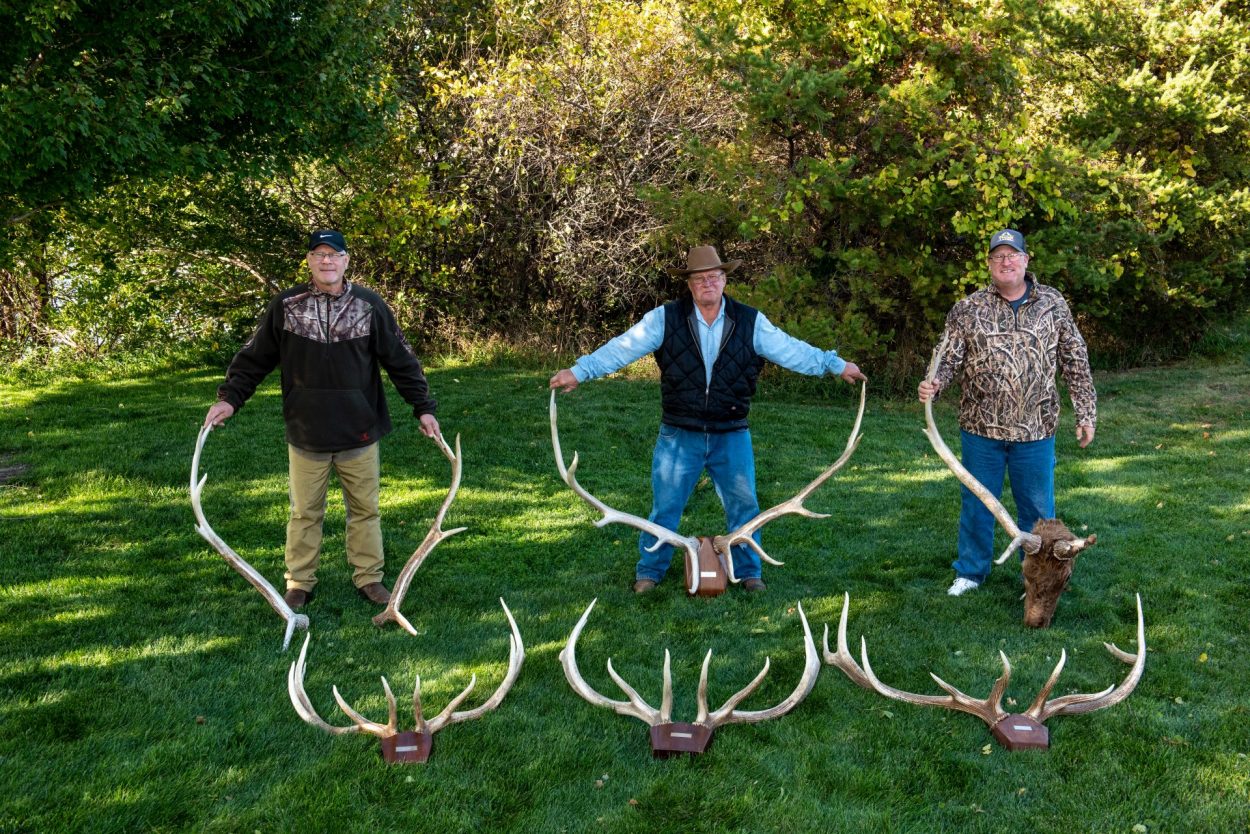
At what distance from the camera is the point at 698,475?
18.7 ft

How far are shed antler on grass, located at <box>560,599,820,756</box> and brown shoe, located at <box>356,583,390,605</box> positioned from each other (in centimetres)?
145

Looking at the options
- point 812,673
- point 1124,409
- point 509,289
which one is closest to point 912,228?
point 1124,409

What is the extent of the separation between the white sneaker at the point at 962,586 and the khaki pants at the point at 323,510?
3314mm

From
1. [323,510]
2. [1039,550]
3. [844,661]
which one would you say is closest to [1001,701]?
[844,661]

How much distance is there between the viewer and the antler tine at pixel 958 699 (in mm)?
4133

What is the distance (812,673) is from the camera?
4375 mm

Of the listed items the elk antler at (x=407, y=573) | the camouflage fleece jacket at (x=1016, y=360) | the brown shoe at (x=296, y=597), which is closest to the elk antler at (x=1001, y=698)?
the camouflage fleece jacket at (x=1016, y=360)

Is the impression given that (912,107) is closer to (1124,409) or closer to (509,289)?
(1124,409)

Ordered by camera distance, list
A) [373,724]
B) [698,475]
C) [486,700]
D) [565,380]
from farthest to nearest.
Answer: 1. [698,475]
2. [565,380]
3. [486,700]
4. [373,724]

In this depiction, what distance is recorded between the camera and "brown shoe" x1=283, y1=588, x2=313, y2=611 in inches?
213

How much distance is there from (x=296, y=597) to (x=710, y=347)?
267 cm

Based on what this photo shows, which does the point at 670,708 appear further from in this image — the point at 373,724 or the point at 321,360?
the point at 321,360

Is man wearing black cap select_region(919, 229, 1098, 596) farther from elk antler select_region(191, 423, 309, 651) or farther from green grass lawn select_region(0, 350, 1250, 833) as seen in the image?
elk antler select_region(191, 423, 309, 651)

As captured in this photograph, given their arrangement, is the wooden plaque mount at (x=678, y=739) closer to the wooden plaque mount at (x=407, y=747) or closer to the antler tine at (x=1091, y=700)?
the wooden plaque mount at (x=407, y=747)
